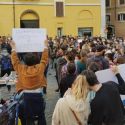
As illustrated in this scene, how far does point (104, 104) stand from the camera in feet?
21.1

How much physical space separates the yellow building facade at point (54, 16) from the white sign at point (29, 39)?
40558 millimetres

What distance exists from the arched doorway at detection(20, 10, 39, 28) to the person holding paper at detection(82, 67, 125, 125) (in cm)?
4496

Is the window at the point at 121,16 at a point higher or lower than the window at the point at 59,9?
lower

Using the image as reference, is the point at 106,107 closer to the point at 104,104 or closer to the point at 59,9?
the point at 104,104

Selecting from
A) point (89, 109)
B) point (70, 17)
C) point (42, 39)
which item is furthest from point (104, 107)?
point (70, 17)

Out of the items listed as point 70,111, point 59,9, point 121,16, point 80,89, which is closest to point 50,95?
point 70,111

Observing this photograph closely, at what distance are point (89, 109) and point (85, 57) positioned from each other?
19.1 ft

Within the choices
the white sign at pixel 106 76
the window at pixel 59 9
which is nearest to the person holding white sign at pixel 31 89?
the white sign at pixel 106 76

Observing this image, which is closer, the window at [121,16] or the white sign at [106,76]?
the white sign at [106,76]

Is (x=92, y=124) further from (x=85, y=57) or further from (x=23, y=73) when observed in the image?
(x=85, y=57)

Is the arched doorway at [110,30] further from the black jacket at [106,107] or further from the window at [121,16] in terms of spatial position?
the black jacket at [106,107]

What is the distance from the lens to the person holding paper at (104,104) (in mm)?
6457

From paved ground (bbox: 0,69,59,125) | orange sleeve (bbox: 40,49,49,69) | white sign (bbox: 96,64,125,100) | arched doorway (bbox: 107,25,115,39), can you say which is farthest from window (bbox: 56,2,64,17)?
white sign (bbox: 96,64,125,100)

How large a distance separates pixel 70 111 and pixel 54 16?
47.0 metres
